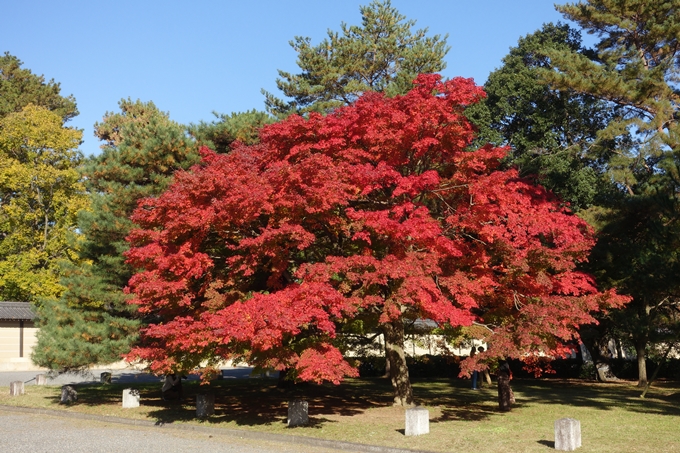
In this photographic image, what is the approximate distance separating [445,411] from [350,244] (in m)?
5.72

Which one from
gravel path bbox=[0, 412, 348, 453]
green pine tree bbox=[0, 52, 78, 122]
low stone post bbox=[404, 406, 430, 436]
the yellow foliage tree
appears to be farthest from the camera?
green pine tree bbox=[0, 52, 78, 122]

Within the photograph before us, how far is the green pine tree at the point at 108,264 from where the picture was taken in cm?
1956

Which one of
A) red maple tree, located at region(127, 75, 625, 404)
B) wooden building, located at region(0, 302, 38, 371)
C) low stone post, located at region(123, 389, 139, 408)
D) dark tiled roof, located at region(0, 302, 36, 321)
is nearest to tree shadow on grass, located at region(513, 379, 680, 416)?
red maple tree, located at region(127, 75, 625, 404)

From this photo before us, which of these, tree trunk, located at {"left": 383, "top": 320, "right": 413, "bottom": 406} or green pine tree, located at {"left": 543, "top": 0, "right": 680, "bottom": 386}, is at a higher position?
green pine tree, located at {"left": 543, "top": 0, "right": 680, "bottom": 386}

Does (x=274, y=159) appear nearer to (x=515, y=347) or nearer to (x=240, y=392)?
(x=515, y=347)

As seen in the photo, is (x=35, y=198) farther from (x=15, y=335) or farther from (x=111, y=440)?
(x=111, y=440)

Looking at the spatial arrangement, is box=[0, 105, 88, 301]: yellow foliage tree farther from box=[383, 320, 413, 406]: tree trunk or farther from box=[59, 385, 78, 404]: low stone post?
box=[383, 320, 413, 406]: tree trunk

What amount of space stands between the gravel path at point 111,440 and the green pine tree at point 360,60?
23123mm

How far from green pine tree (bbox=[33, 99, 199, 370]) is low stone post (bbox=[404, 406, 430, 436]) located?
981 centimetres

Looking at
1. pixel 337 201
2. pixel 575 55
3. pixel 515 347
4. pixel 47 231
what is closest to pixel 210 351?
pixel 337 201

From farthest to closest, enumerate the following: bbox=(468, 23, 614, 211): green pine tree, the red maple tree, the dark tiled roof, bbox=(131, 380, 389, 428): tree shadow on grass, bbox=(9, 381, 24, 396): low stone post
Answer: the dark tiled roof, bbox=(468, 23, 614, 211): green pine tree, bbox=(9, 381, 24, 396): low stone post, bbox=(131, 380, 389, 428): tree shadow on grass, the red maple tree

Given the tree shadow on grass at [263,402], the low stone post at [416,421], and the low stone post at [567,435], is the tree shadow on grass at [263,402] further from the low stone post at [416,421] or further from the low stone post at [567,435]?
the low stone post at [567,435]

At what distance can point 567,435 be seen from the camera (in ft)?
38.0

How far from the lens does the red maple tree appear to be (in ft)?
47.4
